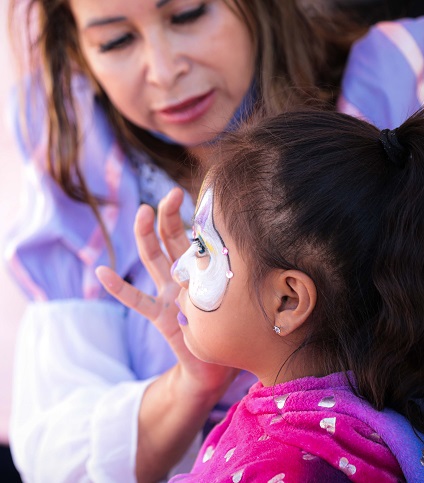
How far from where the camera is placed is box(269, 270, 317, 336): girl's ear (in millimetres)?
836

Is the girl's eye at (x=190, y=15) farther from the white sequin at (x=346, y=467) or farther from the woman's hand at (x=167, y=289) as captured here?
the white sequin at (x=346, y=467)

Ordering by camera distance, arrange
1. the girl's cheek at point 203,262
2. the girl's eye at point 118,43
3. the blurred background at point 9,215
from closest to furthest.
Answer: the girl's cheek at point 203,262 < the girl's eye at point 118,43 < the blurred background at point 9,215

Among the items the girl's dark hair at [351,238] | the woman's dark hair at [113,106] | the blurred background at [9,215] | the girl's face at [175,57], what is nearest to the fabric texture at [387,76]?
the woman's dark hair at [113,106]

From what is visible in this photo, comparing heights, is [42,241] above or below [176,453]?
above

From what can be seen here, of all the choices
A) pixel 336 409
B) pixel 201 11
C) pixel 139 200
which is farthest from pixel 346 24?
pixel 336 409

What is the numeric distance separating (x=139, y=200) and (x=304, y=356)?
0.61 meters

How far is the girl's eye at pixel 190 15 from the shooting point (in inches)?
47.8

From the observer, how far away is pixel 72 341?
1.37m

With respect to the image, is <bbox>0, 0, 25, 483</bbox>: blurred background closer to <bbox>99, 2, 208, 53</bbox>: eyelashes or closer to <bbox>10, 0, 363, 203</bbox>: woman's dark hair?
<bbox>10, 0, 363, 203</bbox>: woman's dark hair

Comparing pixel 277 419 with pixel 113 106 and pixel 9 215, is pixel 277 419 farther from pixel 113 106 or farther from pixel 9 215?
pixel 9 215

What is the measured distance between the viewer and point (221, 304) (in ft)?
2.92

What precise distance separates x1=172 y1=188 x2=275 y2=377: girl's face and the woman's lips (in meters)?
0.35

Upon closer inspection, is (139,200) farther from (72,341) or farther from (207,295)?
(207,295)

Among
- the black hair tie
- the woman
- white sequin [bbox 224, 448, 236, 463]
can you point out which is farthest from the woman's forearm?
the black hair tie
